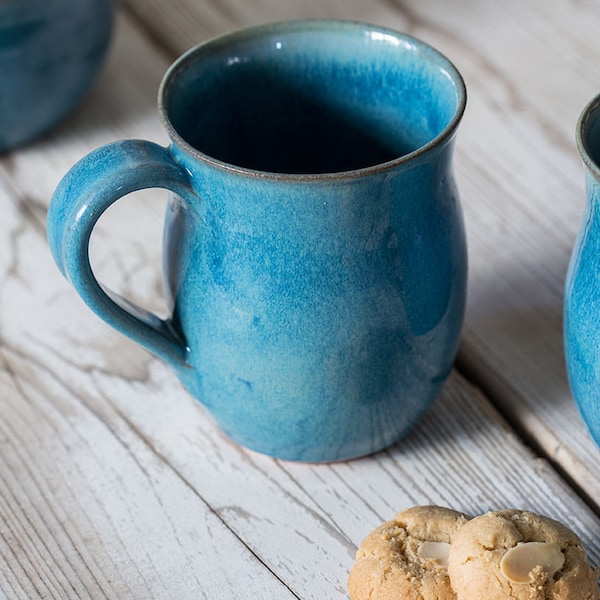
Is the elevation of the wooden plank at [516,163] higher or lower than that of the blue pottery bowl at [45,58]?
higher

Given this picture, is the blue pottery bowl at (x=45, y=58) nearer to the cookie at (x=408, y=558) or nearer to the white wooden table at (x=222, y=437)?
the white wooden table at (x=222, y=437)

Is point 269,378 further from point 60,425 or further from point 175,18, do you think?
point 175,18

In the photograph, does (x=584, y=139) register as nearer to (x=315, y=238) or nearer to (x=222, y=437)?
(x=315, y=238)

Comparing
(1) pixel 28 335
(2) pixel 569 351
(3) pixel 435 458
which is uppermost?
(2) pixel 569 351

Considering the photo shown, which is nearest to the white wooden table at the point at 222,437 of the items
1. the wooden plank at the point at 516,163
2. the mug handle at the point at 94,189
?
the wooden plank at the point at 516,163

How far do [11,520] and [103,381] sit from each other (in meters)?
0.14

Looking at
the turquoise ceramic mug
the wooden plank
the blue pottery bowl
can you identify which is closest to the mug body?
the turquoise ceramic mug

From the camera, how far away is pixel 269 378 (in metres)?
0.63

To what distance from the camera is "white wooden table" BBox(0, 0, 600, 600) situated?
25.7 inches

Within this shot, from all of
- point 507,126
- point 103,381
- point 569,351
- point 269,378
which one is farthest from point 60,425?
point 507,126

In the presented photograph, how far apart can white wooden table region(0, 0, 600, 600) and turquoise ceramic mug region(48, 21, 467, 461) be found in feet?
0.13

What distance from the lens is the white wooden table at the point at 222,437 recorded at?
0.65 metres

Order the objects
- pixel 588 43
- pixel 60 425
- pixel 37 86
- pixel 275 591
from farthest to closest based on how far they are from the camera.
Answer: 1. pixel 588 43
2. pixel 37 86
3. pixel 60 425
4. pixel 275 591

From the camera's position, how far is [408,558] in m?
0.59
